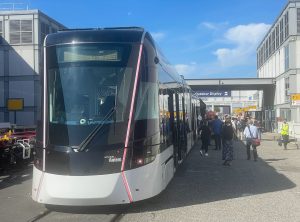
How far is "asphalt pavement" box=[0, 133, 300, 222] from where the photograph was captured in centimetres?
786

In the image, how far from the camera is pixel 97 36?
8469 millimetres

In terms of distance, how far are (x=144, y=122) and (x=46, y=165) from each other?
1.86 meters

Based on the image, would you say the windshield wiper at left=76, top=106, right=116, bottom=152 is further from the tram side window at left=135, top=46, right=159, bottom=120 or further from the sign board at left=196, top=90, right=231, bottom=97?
Result: the sign board at left=196, top=90, right=231, bottom=97

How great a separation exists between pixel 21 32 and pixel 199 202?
4412 cm

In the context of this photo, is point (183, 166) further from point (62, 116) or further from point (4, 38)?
point (4, 38)

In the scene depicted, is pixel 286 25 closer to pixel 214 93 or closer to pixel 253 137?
pixel 214 93

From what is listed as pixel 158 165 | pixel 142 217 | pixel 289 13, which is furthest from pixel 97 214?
pixel 289 13

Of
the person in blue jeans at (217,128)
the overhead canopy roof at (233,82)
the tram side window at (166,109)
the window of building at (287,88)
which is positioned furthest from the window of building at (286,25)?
the tram side window at (166,109)

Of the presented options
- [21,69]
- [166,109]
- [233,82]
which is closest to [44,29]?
[21,69]

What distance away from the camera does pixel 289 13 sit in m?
44.0

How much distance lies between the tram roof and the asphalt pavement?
3.07 metres

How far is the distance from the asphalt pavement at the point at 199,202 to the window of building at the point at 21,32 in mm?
37919

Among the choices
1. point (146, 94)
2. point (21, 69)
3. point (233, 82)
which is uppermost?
point (21, 69)

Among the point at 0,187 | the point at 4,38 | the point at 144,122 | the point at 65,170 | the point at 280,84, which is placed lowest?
the point at 0,187
